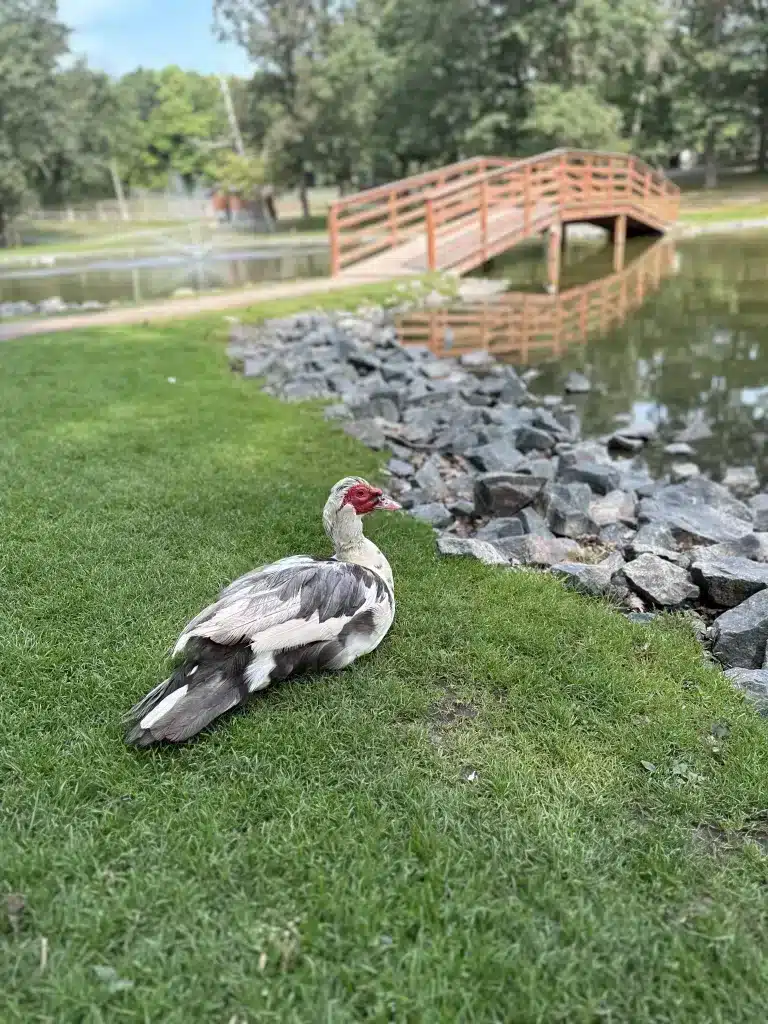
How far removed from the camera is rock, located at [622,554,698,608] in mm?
3809

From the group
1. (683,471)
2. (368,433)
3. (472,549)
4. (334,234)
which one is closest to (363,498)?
(472,549)

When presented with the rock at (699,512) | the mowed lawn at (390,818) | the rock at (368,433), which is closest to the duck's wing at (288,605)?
the mowed lawn at (390,818)

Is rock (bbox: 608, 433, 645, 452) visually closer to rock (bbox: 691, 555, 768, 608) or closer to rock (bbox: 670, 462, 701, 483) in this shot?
rock (bbox: 670, 462, 701, 483)

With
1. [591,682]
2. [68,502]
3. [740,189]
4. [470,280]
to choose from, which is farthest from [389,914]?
[740,189]

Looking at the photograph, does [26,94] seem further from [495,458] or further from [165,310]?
[495,458]

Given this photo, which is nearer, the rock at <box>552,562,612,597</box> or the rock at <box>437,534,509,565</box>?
the rock at <box>552,562,612,597</box>

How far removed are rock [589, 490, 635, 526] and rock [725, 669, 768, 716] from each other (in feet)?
6.39

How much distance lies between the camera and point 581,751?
2.67m

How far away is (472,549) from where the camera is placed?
161 inches

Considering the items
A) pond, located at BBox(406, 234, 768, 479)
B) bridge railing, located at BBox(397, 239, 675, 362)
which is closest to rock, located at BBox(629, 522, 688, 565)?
pond, located at BBox(406, 234, 768, 479)

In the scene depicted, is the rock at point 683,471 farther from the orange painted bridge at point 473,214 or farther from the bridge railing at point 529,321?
the orange painted bridge at point 473,214

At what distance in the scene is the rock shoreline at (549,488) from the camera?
12.5 feet

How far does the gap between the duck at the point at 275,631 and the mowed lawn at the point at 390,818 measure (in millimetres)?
109

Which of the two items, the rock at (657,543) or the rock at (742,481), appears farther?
the rock at (742,481)
